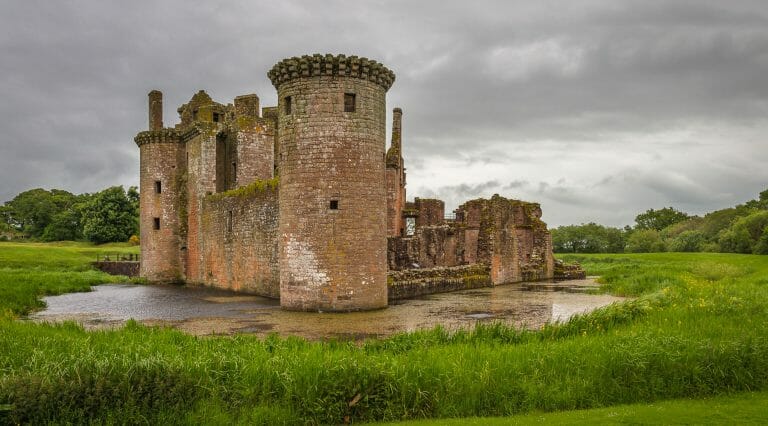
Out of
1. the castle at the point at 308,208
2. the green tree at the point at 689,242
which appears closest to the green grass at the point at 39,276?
the castle at the point at 308,208

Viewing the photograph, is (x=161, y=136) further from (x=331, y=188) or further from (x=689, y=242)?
(x=689, y=242)

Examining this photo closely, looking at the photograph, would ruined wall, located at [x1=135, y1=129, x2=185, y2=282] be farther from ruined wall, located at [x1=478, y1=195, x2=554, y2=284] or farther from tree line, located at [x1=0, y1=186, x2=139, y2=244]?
tree line, located at [x1=0, y1=186, x2=139, y2=244]

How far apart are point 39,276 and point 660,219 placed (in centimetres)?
10671

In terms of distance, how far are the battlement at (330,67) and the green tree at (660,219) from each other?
104157 mm

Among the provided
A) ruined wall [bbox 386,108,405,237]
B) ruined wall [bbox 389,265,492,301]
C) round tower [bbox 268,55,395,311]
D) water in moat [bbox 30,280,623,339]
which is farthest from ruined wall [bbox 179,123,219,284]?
round tower [bbox 268,55,395,311]

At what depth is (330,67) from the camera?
19.3 meters

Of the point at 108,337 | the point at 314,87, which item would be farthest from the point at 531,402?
the point at 314,87

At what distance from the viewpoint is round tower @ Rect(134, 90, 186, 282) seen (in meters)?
33.7

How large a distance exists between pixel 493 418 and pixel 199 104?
30.2m

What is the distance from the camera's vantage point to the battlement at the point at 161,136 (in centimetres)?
3378

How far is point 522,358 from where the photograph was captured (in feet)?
33.0

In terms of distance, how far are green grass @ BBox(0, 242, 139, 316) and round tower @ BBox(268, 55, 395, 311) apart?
817cm

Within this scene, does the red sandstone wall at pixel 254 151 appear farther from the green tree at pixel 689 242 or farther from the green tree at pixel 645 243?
the green tree at pixel 645 243

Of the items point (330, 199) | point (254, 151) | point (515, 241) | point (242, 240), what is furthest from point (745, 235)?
point (330, 199)
